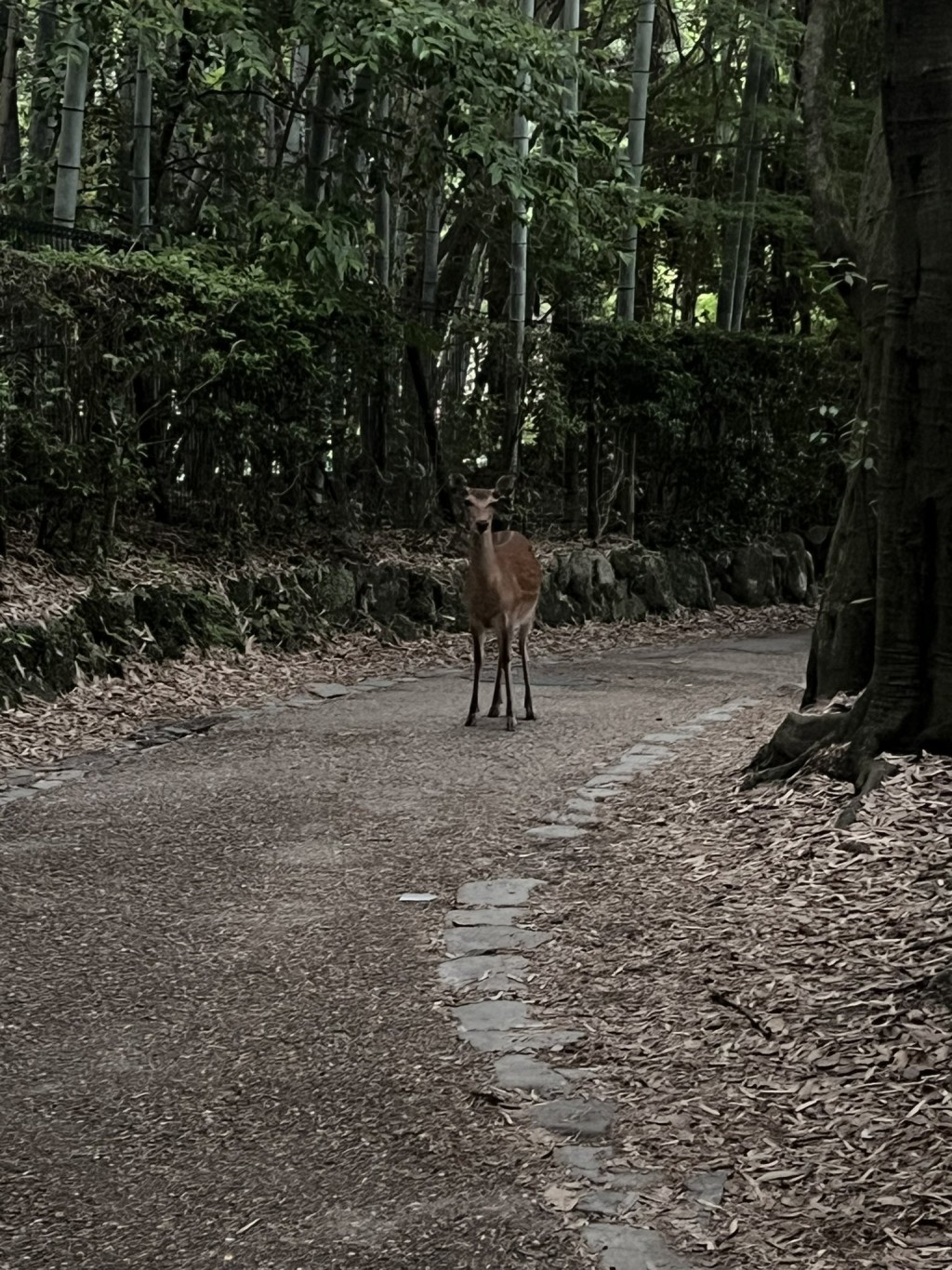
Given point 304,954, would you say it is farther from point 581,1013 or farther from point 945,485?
point 945,485

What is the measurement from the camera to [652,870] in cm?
544

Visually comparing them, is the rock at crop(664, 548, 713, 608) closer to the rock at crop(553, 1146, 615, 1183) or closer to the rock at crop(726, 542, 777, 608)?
the rock at crop(726, 542, 777, 608)

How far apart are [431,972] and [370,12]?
22.2ft

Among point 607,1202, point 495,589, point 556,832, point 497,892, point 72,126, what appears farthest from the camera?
point 72,126

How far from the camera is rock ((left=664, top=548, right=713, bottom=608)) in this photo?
15.0m

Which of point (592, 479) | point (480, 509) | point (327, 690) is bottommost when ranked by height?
point (327, 690)

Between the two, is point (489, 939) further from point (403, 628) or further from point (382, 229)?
point (382, 229)

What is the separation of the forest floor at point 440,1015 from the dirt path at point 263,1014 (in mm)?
11

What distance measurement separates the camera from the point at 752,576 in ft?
51.5

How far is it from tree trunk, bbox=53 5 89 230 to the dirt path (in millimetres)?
4181

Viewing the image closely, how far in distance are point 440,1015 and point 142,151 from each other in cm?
881

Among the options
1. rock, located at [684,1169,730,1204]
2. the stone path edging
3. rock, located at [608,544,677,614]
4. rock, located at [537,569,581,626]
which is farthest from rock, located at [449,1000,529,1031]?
rock, located at [608,544,677,614]

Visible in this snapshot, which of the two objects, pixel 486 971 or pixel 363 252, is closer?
pixel 486 971

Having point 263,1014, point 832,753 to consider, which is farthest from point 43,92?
point 263,1014
